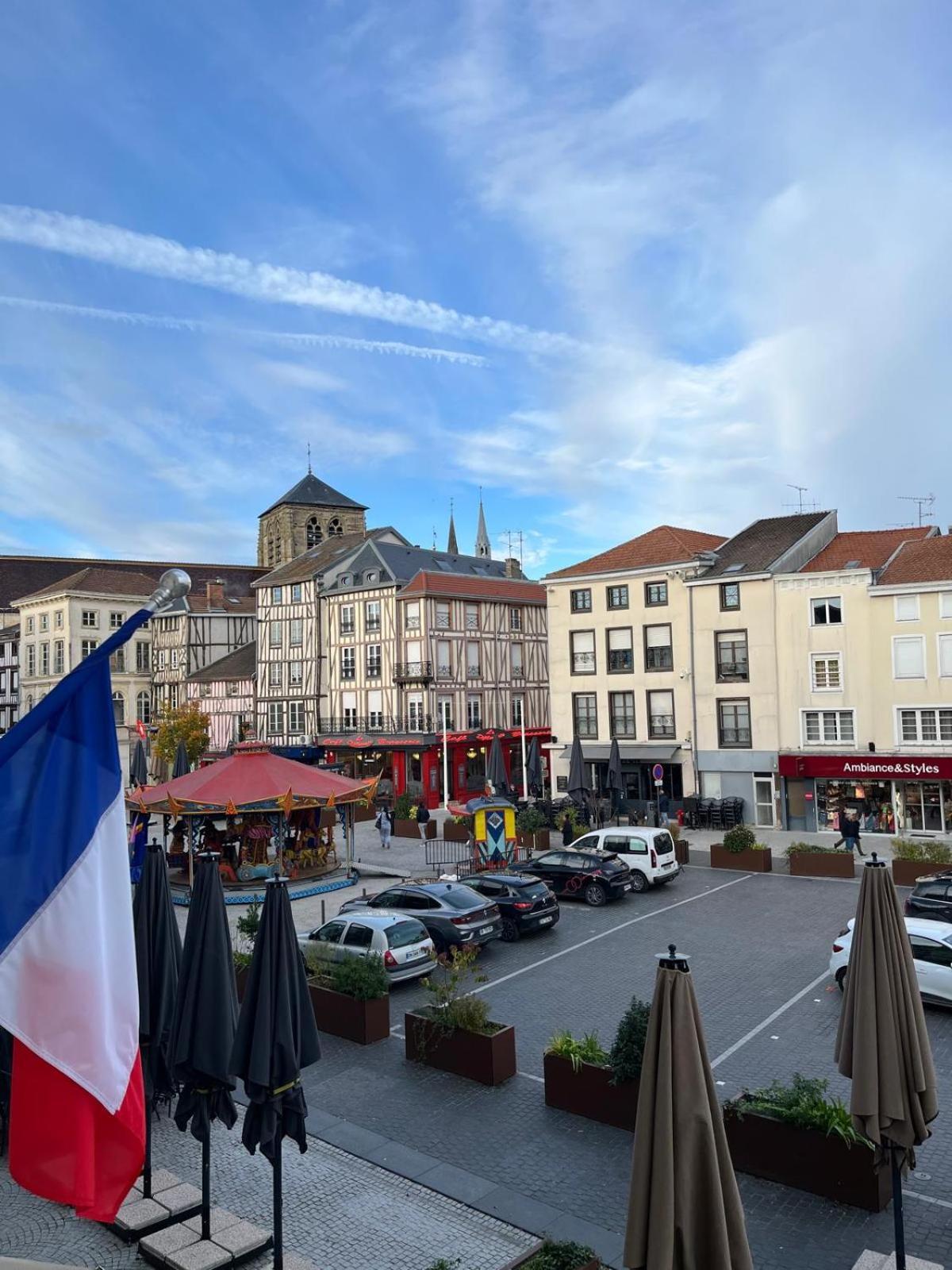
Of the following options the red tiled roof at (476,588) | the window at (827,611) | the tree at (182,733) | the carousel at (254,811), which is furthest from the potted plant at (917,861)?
the tree at (182,733)

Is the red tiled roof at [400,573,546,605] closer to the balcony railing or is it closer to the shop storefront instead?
the balcony railing

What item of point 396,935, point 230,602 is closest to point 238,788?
point 396,935

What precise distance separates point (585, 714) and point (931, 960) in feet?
87.4

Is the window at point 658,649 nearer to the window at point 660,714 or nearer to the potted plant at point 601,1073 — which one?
the window at point 660,714

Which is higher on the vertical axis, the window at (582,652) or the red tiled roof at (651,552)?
the red tiled roof at (651,552)

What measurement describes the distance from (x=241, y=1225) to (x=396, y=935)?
7.52 metres

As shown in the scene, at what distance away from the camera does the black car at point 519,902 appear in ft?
64.1

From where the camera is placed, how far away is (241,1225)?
8.67 metres

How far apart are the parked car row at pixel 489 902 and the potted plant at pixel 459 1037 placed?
102 inches

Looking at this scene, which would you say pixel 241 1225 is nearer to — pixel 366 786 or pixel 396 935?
pixel 396 935

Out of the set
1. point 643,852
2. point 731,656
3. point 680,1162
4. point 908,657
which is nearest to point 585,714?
point 731,656

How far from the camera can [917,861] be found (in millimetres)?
23125

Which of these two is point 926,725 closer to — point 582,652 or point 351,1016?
point 582,652

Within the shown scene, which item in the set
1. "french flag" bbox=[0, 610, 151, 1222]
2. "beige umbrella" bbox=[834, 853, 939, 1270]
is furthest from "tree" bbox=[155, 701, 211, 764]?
"french flag" bbox=[0, 610, 151, 1222]
